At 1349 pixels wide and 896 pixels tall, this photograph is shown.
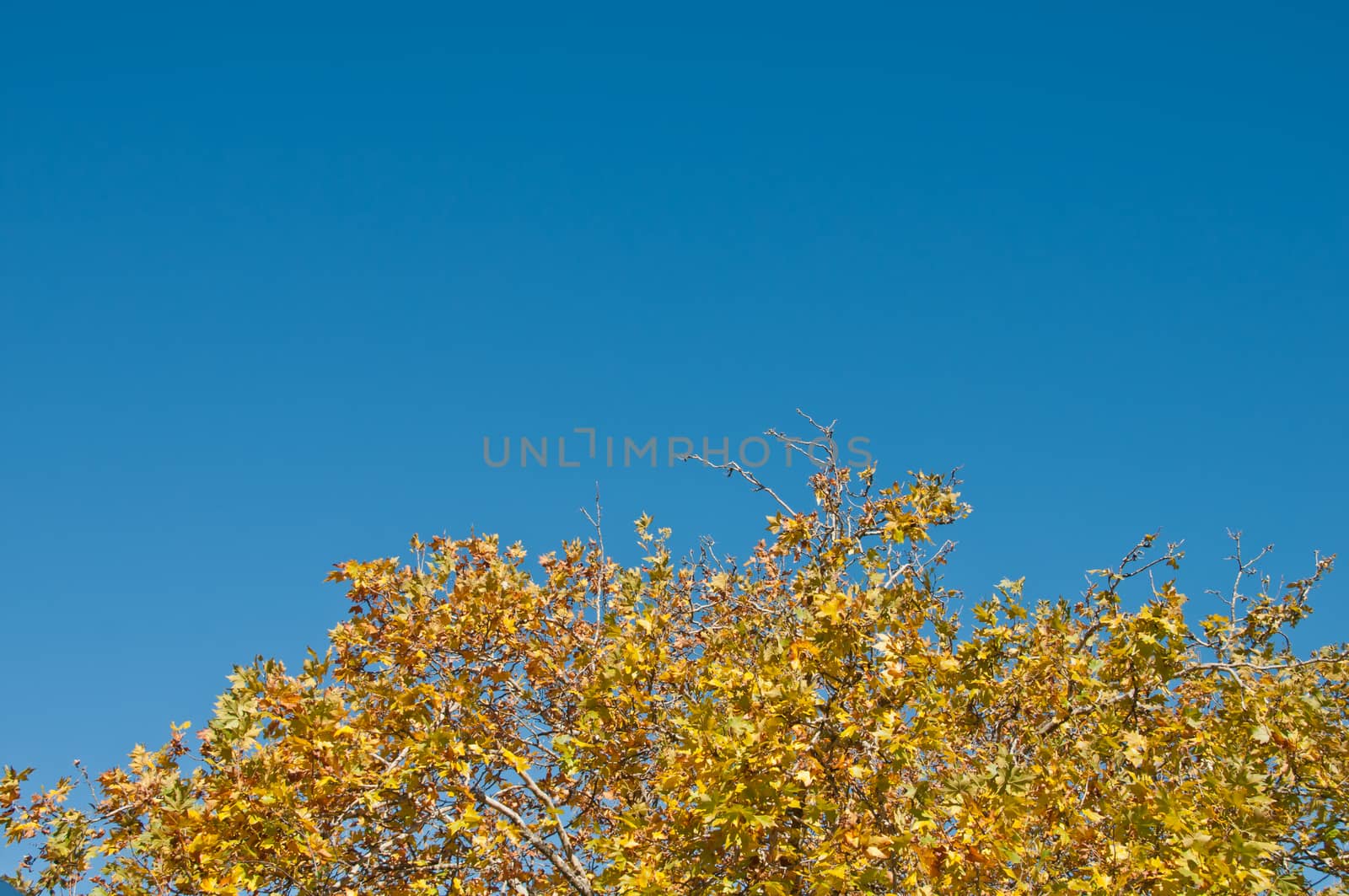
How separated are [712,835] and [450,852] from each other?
2338 millimetres

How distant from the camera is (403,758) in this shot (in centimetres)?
566

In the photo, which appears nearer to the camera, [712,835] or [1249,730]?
[712,835]

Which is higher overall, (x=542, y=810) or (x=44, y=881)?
(x=542, y=810)

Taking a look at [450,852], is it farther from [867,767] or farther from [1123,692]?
[1123,692]

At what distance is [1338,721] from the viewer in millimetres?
6426

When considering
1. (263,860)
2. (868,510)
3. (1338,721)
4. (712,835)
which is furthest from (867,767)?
(1338,721)

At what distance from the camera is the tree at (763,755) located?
4.45 metres

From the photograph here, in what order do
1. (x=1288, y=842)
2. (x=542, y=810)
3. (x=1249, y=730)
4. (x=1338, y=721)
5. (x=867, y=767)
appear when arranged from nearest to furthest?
(x=867, y=767), (x=1249, y=730), (x=1288, y=842), (x=1338, y=721), (x=542, y=810)

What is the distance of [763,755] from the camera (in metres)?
4.48

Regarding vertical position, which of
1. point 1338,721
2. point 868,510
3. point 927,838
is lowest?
point 927,838

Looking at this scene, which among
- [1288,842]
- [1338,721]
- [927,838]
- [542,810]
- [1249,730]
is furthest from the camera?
[542,810]

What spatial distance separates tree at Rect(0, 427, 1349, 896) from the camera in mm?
4453

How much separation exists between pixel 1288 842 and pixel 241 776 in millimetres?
6450

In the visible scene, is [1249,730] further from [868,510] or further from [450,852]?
[450,852]
